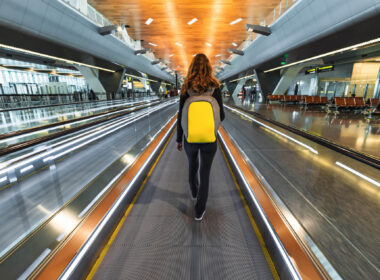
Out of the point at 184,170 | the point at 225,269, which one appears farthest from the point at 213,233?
the point at 184,170

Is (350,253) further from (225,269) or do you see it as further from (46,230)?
(46,230)

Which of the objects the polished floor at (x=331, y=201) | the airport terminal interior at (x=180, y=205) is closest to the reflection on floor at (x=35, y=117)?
the airport terminal interior at (x=180, y=205)

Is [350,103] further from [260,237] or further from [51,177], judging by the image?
[51,177]

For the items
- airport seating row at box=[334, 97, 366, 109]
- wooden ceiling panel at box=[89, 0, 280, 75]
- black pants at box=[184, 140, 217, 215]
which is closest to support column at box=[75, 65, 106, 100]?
wooden ceiling panel at box=[89, 0, 280, 75]

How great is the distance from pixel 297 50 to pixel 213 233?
1439 centimetres

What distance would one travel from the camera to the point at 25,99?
18.1 m

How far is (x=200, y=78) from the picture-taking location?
1.98 metres

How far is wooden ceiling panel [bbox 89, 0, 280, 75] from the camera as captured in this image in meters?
11.2

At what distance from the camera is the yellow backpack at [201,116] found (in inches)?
76.6

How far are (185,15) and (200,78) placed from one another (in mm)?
13105

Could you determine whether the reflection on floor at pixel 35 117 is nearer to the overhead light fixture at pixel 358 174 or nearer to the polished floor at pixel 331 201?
the polished floor at pixel 331 201

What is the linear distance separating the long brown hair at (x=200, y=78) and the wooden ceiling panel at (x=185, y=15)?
36.1 ft

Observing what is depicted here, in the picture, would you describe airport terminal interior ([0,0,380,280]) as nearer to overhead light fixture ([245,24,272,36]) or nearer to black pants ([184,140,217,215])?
black pants ([184,140,217,215])

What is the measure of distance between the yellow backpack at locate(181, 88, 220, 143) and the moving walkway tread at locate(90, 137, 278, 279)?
1104 mm
